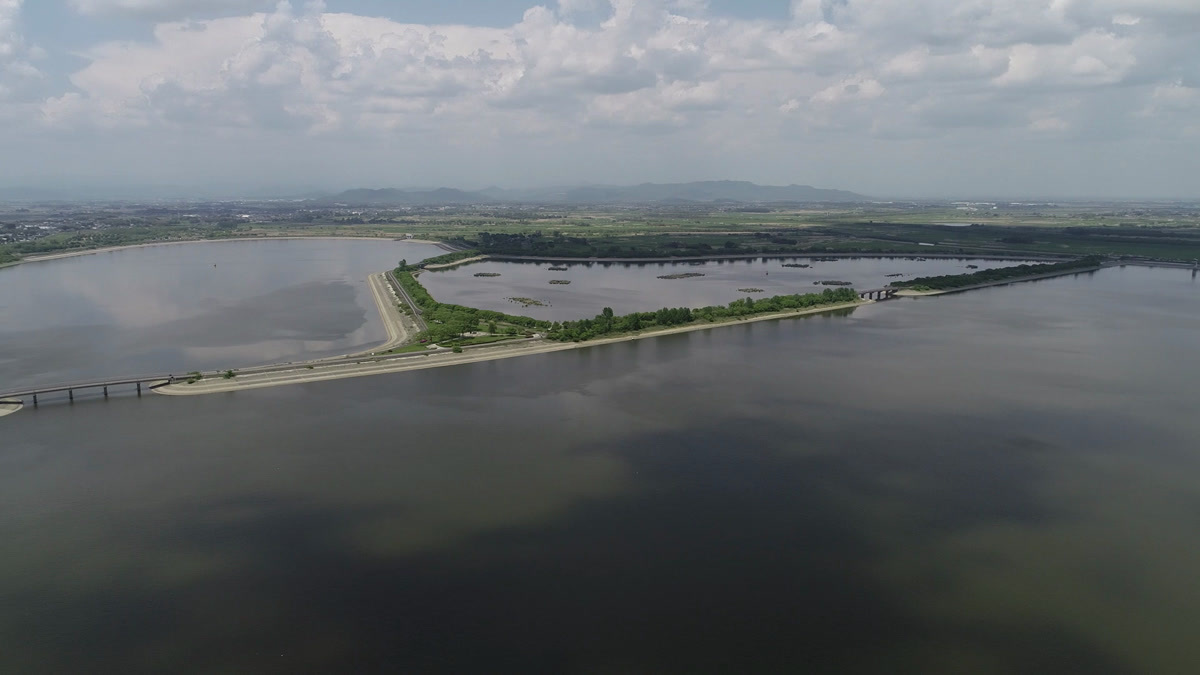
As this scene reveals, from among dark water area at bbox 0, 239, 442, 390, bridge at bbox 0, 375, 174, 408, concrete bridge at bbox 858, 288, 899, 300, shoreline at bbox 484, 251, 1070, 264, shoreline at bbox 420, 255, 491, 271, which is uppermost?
shoreline at bbox 484, 251, 1070, 264

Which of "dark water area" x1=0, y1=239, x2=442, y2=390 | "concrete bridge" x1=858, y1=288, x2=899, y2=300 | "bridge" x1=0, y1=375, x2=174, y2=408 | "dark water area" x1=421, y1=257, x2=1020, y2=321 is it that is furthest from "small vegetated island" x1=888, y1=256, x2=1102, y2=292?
"bridge" x1=0, y1=375, x2=174, y2=408

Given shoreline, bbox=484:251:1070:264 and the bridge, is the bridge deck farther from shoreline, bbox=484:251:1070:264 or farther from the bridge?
shoreline, bbox=484:251:1070:264

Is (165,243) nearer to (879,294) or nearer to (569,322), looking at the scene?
(569,322)

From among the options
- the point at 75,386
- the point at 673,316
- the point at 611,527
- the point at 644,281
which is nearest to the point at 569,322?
the point at 673,316

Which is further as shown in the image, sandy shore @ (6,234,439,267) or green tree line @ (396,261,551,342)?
sandy shore @ (6,234,439,267)

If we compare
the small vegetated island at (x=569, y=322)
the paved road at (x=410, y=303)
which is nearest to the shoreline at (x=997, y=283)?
the small vegetated island at (x=569, y=322)

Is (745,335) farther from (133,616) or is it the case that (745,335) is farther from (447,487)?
(133,616)

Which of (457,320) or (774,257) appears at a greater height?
(774,257)

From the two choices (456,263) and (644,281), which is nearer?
(644,281)
